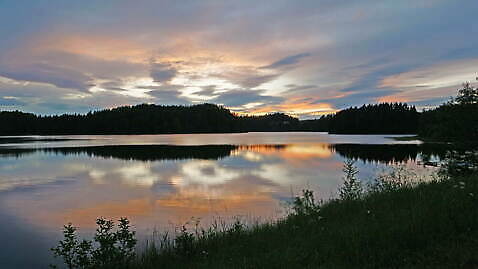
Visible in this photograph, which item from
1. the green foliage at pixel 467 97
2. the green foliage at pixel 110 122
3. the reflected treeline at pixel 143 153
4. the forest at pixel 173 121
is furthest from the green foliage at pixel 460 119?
the green foliage at pixel 110 122

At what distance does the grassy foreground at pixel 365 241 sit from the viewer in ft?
14.7

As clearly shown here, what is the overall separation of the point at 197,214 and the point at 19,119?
168796mm

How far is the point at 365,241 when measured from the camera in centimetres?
506

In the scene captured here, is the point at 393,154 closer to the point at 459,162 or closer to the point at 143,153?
the point at 459,162

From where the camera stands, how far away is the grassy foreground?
448cm

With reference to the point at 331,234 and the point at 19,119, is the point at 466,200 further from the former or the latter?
the point at 19,119

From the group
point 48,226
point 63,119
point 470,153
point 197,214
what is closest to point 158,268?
point 197,214

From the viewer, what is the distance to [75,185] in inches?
802

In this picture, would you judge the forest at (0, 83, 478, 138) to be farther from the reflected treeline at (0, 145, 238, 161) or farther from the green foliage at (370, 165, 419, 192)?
the green foliage at (370, 165, 419, 192)

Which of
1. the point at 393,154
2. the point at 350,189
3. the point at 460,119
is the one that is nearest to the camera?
the point at 350,189

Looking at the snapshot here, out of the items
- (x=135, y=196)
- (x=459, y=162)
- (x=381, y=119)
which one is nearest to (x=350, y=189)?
(x=459, y=162)

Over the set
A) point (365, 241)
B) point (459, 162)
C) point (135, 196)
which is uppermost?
point (459, 162)

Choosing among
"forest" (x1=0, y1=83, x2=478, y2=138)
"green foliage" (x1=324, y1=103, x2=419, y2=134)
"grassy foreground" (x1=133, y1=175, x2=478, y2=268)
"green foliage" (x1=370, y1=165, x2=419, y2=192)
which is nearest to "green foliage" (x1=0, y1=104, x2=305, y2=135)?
"forest" (x1=0, y1=83, x2=478, y2=138)

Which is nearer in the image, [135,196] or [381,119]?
[135,196]
